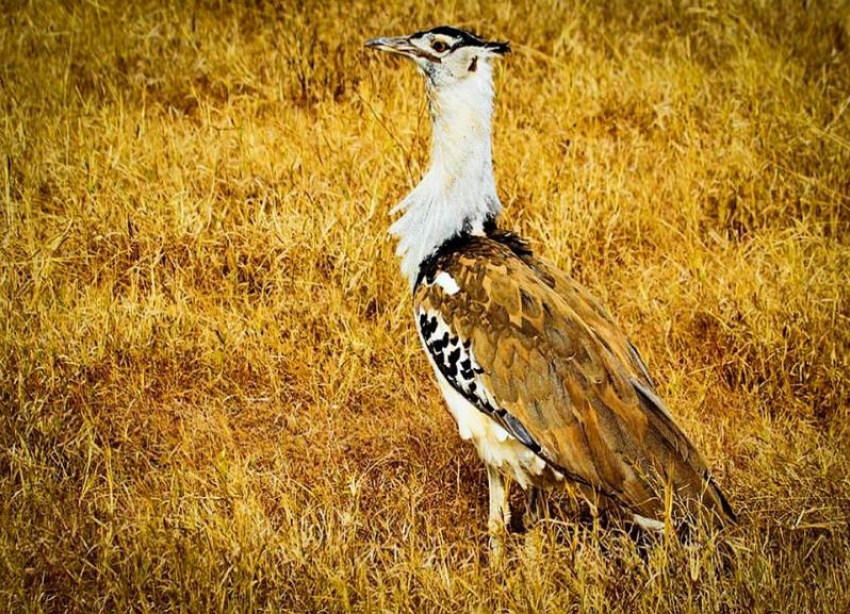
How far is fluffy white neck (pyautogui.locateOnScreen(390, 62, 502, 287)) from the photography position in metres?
3.02

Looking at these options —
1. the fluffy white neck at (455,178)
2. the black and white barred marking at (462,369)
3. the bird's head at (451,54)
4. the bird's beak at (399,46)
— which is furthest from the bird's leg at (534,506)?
the bird's beak at (399,46)

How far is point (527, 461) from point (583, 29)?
3017 mm

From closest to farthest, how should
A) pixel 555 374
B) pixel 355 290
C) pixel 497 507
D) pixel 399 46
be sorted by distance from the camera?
pixel 555 374 < pixel 497 507 < pixel 399 46 < pixel 355 290

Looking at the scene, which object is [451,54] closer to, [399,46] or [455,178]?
[399,46]

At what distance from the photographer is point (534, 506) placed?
2984mm

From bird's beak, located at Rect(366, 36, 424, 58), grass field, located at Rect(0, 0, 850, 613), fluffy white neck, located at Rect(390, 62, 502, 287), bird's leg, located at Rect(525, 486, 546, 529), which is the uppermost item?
bird's beak, located at Rect(366, 36, 424, 58)

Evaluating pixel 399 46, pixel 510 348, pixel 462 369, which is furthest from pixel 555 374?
pixel 399 46

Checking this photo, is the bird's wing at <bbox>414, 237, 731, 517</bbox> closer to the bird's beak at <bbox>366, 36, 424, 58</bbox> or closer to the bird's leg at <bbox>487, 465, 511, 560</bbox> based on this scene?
the bird's leg at <bbox>487, 465, 511, 560</bbox>

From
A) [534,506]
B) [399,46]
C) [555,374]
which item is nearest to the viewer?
[555,374]

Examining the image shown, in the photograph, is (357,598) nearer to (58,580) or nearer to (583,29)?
(58,580)

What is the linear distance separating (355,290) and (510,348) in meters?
1.03

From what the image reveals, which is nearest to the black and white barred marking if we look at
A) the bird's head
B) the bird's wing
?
the bird's wing

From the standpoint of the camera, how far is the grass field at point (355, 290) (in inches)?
102

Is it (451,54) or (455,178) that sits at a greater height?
(451,54)
